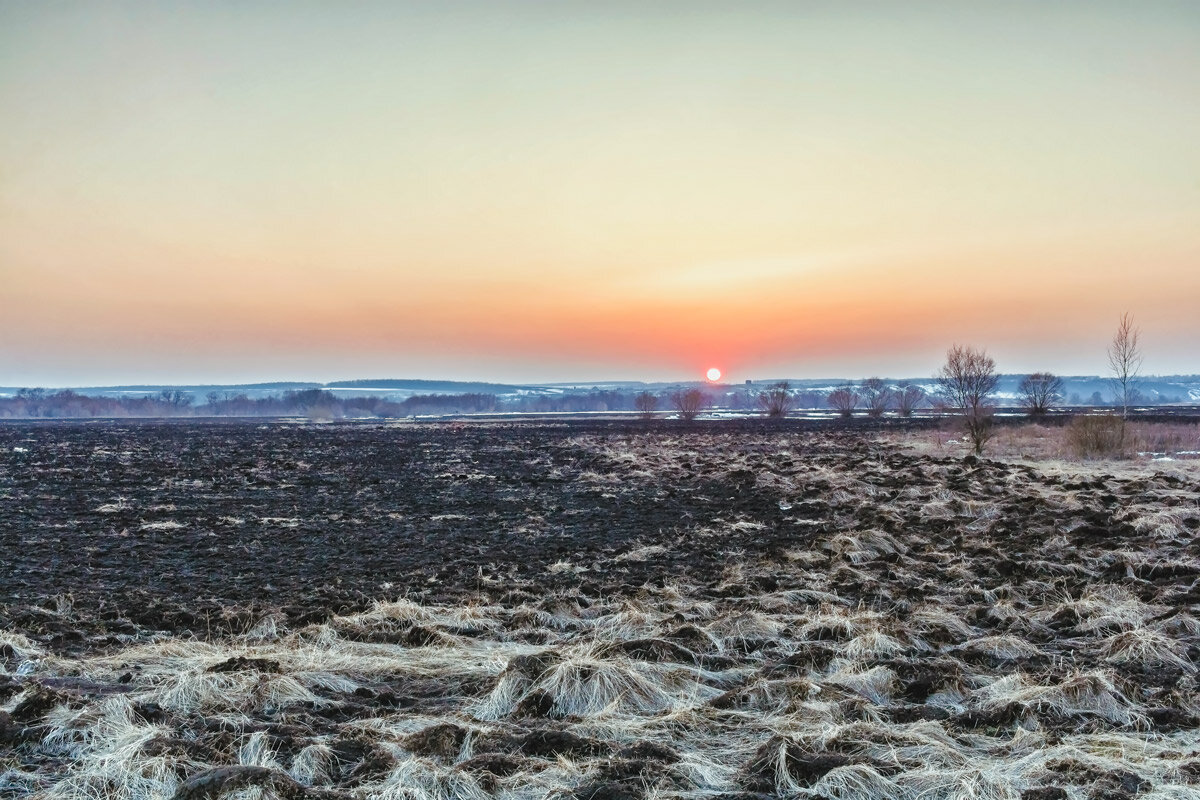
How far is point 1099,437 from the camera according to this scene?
3039cm

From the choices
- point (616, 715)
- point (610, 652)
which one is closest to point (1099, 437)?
point (610, 652)

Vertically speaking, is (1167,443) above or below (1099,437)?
below

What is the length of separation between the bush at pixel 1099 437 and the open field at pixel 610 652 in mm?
12876

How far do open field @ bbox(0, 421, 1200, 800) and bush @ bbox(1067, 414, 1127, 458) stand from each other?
12.9 meters

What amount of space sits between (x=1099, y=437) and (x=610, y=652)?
3004 cm

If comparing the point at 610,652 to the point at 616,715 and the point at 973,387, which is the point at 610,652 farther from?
the point at 973,387

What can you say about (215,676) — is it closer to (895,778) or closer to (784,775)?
(784,775)

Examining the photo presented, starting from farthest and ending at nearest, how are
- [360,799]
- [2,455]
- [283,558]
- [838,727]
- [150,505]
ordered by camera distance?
[2,455] → [150,505] → [283,558] → [838,727] → [360,799]

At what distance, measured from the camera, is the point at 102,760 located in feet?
15.8

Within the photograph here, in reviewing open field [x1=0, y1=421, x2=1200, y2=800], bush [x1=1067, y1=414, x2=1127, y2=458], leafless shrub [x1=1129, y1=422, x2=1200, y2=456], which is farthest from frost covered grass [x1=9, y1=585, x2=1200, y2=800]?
leafless shrub [x1=1129, y1=422, x2=1200, y2=456]

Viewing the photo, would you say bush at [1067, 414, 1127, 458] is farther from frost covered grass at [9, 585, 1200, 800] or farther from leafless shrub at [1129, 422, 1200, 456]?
frost covered grass at [9, 585, 1200, 800]

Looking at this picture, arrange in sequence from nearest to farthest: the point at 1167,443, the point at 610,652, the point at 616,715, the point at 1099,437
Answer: the point at 616,715
the point at 610,652
the point at 1099,437
the point at 1167,443

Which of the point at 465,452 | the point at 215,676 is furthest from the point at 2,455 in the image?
the point at 215,676

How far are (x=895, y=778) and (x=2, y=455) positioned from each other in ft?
150
